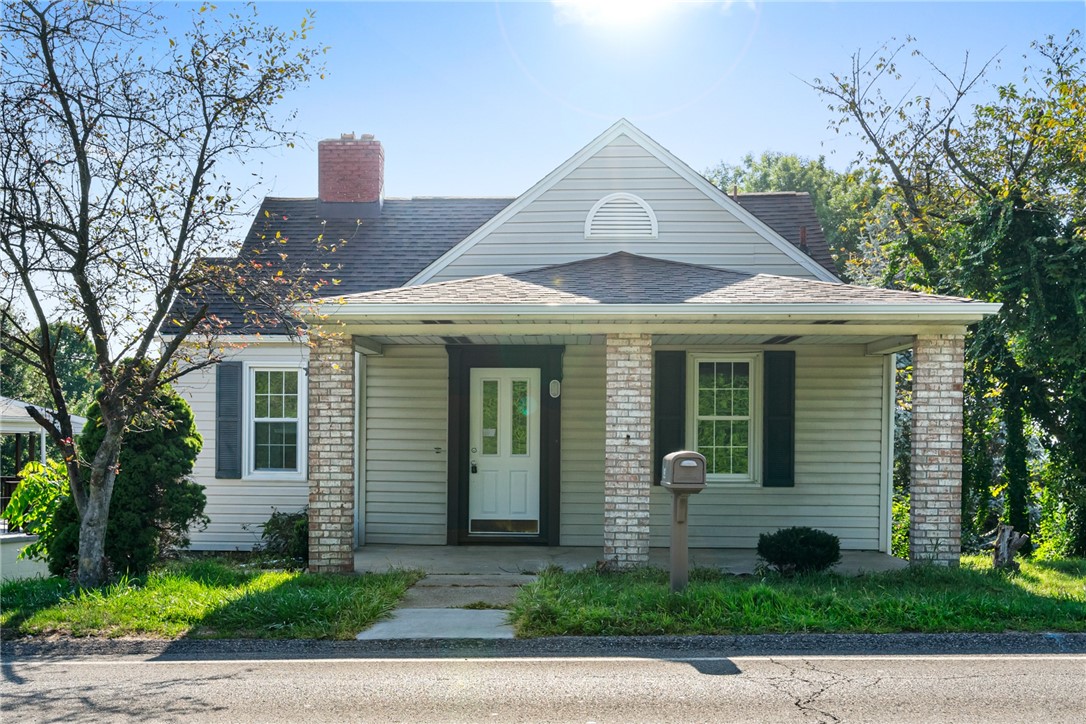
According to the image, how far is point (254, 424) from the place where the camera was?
13383mm

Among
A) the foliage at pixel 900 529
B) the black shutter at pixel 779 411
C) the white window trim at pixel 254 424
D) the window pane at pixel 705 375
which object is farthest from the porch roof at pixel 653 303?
the foliage at pixel 900 529

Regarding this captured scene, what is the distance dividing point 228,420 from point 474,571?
4941mm

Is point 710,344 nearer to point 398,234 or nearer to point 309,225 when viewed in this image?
point 398,234

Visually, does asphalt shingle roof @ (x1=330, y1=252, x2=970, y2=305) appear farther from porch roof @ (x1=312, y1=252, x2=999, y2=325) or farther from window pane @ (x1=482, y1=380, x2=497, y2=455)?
window pane @ (x1=482, y1=380, x2=497, y2=455)

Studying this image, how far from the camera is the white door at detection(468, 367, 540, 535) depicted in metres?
12.7

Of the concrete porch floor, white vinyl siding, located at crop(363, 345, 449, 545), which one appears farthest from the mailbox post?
white vinyl siding, located at crop(363, 345, 449, 545)

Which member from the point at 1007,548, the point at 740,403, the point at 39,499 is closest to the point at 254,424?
the point at 39,499

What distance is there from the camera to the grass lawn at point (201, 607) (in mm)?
7715

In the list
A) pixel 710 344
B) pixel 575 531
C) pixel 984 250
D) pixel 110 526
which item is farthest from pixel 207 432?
pixel 984 250

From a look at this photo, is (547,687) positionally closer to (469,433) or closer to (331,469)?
(331,469)

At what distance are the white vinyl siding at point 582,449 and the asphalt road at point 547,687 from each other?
541 cm

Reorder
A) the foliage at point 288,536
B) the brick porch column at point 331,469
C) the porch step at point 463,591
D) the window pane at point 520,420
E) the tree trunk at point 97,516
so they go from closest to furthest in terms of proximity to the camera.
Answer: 1. the porch step at point 463,591
2. the tree trunk at point 97,516
3. the brick porch column at point 331,469
4. the foliage at point 288,536
5. the window pane at point 520,420

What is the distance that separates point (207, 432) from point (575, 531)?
18.6ft

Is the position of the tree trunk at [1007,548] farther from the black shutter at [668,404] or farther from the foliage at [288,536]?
the foliage at [288,536]
